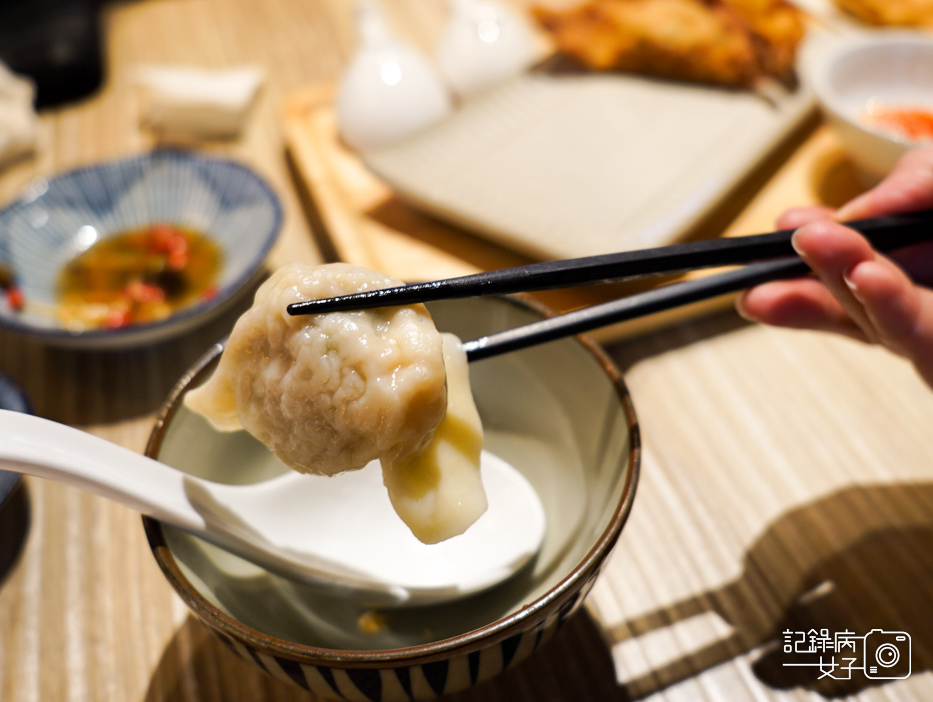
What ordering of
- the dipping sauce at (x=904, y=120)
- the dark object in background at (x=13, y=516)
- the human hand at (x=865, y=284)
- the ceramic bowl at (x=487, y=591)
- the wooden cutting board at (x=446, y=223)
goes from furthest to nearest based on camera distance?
1. the dipping sauce at (x=904, y=120)
2. the wooden cutting board at (x=446, y=223)
3. the dark object in background at (x=13, y=516)
4. the human hand at (x=865, y=284)
5. the ceramic bowl at (x=487, y=591)

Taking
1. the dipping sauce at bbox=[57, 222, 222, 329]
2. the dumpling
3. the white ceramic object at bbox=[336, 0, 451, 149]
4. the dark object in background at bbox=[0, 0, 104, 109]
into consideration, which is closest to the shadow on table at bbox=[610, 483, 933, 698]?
the dumpling

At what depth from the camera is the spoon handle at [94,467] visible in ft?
2.01

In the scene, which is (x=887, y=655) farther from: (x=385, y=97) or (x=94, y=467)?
(x=385, y=97)

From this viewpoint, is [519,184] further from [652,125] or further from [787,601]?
[787,601]

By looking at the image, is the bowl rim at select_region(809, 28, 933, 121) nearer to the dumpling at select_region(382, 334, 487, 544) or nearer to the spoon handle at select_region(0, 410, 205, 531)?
the dumpling at select_region(382, 334, 487, 544)

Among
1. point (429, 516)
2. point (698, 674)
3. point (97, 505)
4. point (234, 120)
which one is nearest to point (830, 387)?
point (698, 674)

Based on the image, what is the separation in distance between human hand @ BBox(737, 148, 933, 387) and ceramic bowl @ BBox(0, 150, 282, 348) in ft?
2.90

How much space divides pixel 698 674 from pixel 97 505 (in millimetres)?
905

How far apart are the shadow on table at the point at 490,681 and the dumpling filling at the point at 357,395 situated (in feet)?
0.95

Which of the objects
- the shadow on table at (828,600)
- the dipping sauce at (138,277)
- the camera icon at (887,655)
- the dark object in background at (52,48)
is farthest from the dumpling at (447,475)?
the dark object in background at (52,48)

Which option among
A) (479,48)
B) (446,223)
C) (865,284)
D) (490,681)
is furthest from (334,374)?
(479,48)

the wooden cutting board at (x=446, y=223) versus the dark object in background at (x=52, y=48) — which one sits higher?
the dark object in background at (x=52, y=48)

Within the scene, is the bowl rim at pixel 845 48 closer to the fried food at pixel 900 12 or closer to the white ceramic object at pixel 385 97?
the fried food at pixel 900 12

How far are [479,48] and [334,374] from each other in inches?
55.4
